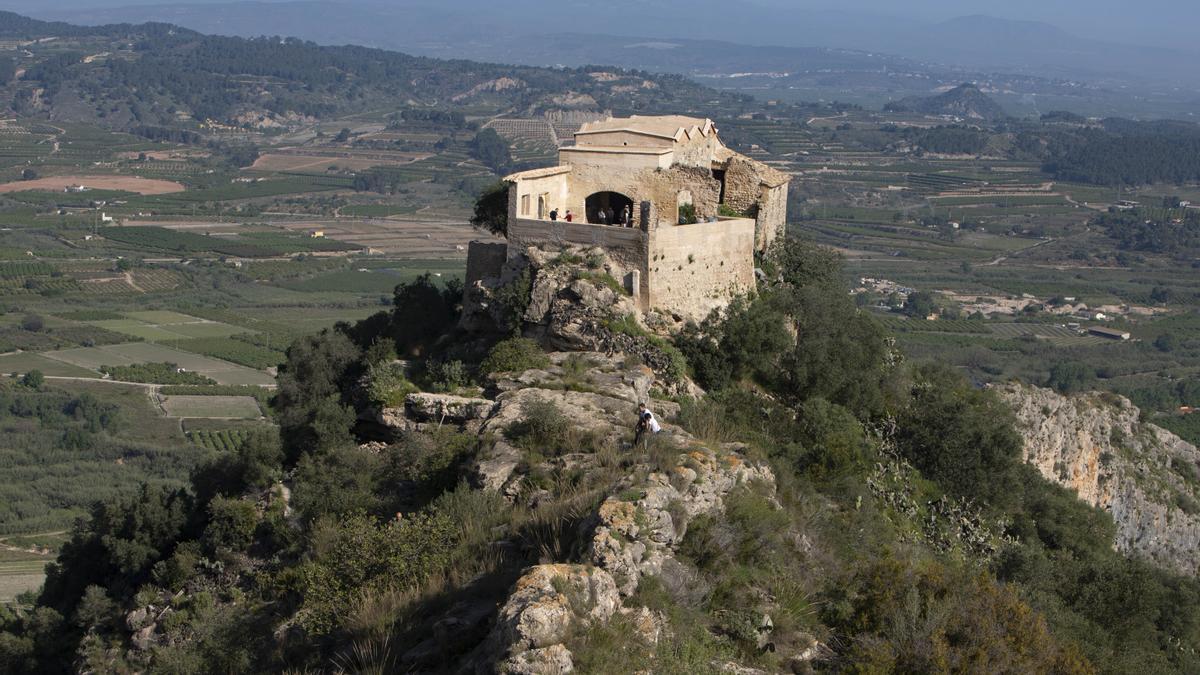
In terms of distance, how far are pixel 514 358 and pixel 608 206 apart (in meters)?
5.97

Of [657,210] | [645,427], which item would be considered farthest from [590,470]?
[657,210]

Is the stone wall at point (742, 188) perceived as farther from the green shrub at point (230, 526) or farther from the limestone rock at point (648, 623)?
the limestone rock at point (648, 623)

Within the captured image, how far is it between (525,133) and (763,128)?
32.6 meters

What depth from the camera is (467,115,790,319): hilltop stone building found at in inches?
917

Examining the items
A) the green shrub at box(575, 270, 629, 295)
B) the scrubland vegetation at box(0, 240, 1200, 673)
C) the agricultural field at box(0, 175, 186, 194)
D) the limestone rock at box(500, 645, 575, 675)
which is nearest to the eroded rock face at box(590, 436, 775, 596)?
the scrubland vegetation at box(0, 240, 1200, 673)

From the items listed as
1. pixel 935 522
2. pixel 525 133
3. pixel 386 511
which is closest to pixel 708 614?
pixel 386 511

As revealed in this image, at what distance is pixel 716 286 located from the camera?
2472 centimetres

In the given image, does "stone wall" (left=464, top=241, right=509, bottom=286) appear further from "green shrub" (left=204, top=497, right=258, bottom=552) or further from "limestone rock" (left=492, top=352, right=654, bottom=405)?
"green shrub" (left=204, top=497, right=258, bottom=552)

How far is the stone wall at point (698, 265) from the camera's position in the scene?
23.4 meters

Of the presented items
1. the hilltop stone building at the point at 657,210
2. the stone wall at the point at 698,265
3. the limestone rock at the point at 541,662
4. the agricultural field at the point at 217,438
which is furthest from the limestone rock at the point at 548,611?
the agricultural field at the point at 217,438

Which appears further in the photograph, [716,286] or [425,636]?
[716,286]

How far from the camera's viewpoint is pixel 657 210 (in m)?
24.9

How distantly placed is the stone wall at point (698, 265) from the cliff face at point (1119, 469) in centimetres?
940

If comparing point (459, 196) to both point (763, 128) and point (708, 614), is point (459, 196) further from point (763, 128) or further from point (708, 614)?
point (708, 614)
